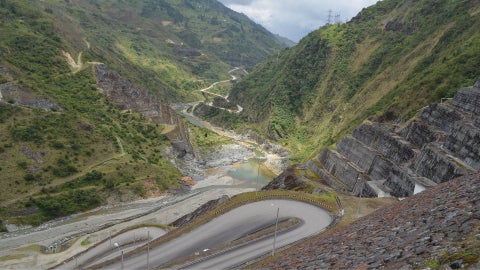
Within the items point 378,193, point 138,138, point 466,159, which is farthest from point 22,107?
point 466,159

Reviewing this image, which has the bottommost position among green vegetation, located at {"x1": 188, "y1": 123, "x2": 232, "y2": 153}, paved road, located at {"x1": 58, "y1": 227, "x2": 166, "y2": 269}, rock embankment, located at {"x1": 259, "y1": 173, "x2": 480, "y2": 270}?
paved road, located at {"x1": 58, "y1": 227, "x2": 166, "y2": 269}

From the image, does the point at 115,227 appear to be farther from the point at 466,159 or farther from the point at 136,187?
the point at 466,159

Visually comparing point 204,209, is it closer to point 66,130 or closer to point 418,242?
point 66,130

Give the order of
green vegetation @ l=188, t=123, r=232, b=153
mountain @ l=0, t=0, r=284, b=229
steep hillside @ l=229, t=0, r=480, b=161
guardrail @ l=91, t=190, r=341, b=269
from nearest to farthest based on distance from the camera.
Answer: guardrail @ l=91, t=190, r=341, b=269 → steep hillside @ l=229, t=0, r=480, b=161 → mountain @ l=0, t=0, r=284, b=229 → green vegetation @ l=188, t=123, r=232, b=153

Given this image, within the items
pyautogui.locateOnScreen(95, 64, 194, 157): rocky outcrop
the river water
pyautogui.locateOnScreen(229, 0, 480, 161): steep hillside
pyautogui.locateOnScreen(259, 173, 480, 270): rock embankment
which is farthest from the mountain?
pyautogui.locateOnScreen(259, 173, 480, 270): rock embankment

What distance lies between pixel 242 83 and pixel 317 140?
90463 millimetres

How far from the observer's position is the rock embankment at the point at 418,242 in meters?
8.32

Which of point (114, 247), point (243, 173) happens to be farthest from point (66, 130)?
point (243, 173)

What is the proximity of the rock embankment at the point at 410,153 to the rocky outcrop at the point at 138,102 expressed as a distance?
50.5 meters

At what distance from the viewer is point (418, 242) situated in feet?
32.8

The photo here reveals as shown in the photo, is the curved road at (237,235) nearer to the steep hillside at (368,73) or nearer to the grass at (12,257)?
the grass at (12,257)

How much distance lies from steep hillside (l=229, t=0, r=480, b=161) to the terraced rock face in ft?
28.5

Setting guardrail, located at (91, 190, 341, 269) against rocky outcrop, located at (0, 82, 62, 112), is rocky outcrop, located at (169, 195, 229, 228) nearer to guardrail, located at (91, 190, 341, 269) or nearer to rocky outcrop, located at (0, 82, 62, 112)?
guardrail, located at (91, 190, 341, 269)

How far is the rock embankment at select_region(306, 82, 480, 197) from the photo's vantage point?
123ft
